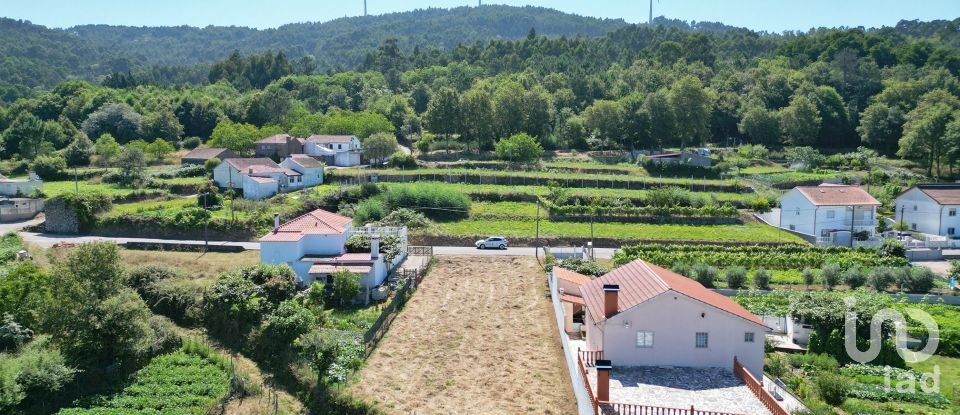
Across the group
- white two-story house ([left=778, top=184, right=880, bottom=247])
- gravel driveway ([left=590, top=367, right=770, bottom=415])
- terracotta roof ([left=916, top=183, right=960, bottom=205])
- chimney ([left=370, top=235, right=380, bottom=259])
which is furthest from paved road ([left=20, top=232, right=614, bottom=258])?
terracotta roof ([left=916, top=183, right=960, bottom=205])

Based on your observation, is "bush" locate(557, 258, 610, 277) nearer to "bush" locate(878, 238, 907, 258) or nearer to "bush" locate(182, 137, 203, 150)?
"bush" locate(878, 238, 907, 258)

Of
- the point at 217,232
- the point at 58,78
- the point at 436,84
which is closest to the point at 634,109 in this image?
the point at 436,84

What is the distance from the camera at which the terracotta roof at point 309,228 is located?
116 ft

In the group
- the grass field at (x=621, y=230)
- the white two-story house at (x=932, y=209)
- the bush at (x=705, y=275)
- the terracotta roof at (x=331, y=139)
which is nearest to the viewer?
the bush at (x=705, y=275)

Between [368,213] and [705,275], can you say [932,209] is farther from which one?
[368,213]

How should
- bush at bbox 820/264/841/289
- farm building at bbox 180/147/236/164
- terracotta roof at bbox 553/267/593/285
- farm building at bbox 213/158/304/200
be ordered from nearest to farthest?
terracotta roof at bbox 553/267/593/285
bush at bbox 820/264/841/289
farm building at bbox 213/158/304/200
farm building at bbox 180/147/236/164

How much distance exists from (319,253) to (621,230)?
20218mm

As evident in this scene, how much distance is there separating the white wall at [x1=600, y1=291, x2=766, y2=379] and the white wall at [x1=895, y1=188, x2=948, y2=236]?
35068mm

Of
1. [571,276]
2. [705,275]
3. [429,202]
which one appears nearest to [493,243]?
[429,202]

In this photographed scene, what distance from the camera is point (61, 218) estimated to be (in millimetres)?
44531

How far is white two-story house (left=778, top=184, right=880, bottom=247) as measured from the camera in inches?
1828

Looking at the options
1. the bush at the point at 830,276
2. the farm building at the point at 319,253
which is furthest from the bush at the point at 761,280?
the farm building at the point at 319,253

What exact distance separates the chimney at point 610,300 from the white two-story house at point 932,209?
3734 cm

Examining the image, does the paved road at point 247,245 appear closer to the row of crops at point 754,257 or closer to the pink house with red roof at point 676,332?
the row of crops at point 754,257
